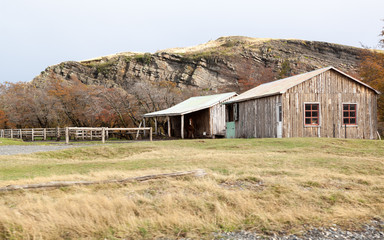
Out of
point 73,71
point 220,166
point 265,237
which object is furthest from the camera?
point 73,71

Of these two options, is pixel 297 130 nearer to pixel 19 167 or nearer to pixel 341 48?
pixel 19 167

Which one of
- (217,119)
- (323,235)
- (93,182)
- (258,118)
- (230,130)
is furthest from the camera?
(217,119)

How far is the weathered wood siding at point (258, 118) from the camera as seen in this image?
24203mm

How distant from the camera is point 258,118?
84.7 feet

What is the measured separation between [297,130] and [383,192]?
1472 centimetres

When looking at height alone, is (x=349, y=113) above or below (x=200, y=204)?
above

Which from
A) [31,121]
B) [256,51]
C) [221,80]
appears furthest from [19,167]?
[256,51]

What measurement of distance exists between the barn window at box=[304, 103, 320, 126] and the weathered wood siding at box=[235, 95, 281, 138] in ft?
6.47

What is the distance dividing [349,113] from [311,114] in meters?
2.80

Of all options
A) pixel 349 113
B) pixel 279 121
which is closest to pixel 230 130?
pixel 279 121

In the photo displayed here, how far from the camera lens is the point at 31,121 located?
4972 cm

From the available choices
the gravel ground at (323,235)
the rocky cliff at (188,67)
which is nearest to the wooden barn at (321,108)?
the gravel ground at (323,235)

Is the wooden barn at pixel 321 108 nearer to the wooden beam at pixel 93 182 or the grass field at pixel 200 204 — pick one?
the grass field at pixel 200 204

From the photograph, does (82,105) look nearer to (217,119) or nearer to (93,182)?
(217,119)
